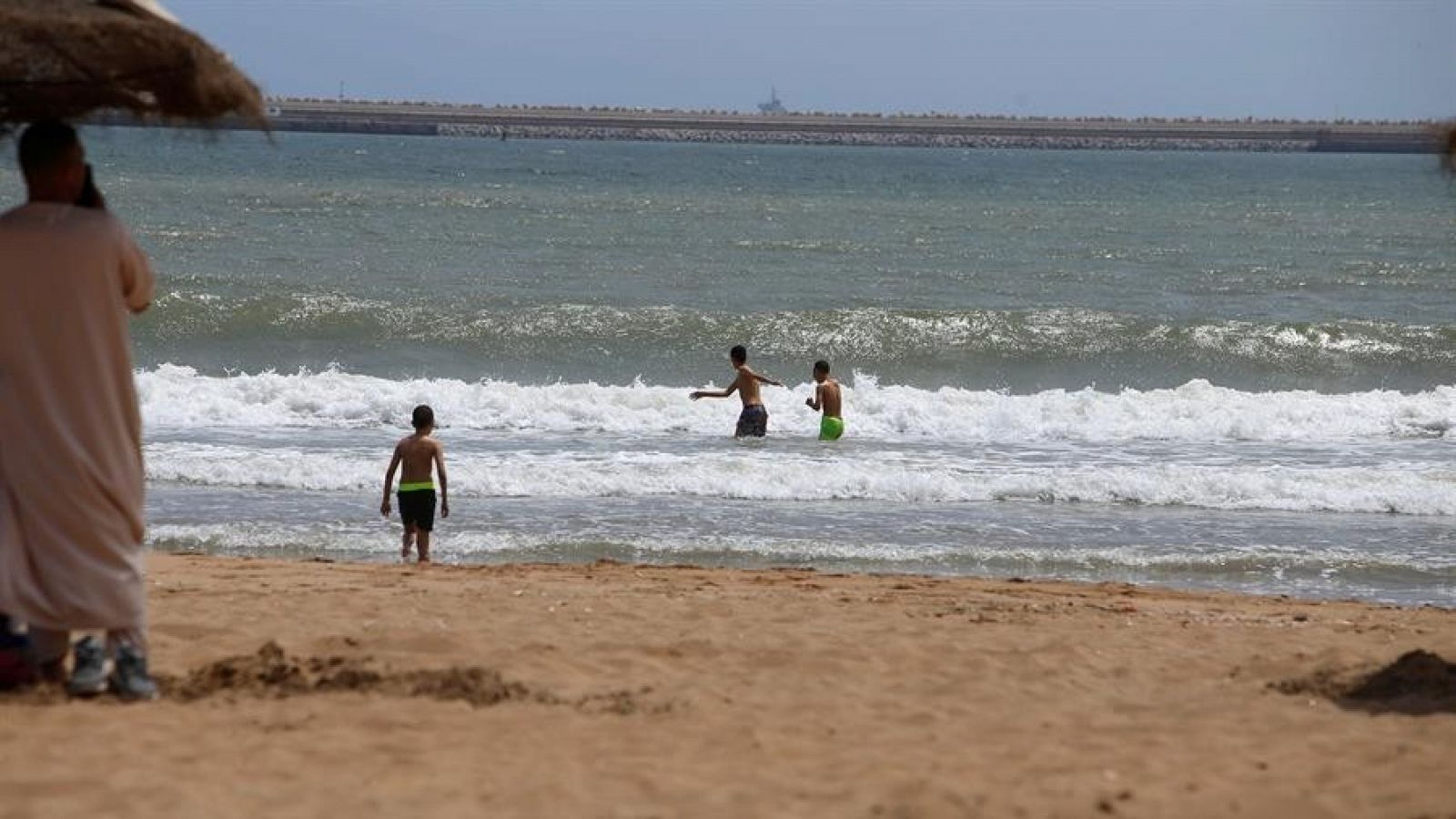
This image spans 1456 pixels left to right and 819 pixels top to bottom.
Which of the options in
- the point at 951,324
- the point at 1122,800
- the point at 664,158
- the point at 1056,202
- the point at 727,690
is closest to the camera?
the point at 1122,800

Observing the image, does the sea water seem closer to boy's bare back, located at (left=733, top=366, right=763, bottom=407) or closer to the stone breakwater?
boy's bare back, located at (left=733, top=366, right=763, bottom=407)

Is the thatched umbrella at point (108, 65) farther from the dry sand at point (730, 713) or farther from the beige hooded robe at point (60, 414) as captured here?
the dry sand at point (730, 713)

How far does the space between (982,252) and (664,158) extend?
46494 mm

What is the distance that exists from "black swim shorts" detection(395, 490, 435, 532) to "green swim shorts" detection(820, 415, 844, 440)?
5.25m

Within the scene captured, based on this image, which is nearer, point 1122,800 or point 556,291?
point 1122,800

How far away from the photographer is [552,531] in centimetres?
1145

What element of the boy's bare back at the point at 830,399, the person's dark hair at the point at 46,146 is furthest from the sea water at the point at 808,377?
the person's dark hair at the point at 46,146

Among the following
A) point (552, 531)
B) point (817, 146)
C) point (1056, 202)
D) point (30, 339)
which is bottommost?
point (552, 531)

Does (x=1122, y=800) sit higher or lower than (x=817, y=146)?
lower

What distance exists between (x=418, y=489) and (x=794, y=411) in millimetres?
7004

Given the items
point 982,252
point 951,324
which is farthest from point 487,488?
point 982,252

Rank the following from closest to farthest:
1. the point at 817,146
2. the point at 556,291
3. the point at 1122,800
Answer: the point at 1122,800, the point at 556,291, the point at 817,146

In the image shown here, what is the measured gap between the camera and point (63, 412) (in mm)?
5180

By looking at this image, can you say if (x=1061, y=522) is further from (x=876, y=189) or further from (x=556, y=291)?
(x=876, y=189)
